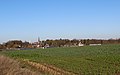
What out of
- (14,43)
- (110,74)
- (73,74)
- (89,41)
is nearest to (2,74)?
(73,74)

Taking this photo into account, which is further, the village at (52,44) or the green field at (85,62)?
the village at (52,44)

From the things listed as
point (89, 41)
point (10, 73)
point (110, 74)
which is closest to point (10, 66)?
→ point (10, 73)

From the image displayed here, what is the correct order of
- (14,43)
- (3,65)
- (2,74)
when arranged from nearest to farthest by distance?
(2,74) < (3,65) < (14,43)

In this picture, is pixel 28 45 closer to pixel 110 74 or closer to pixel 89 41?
pixel 89 41

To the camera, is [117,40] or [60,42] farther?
[60,42]

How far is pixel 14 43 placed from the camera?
138500mm

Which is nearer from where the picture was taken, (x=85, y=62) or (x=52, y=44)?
(x=85, y=62)

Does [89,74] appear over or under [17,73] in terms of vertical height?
under

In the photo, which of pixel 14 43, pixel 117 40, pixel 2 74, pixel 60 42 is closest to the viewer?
pixel 2 74

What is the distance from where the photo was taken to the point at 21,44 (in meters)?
143

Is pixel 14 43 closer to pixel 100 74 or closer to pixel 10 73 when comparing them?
pixel 100 74

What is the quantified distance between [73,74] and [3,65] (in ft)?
52.3

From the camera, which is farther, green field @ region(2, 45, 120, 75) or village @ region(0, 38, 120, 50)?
village @ region(0, 38, 120, 50)

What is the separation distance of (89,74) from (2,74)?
56.6ft
